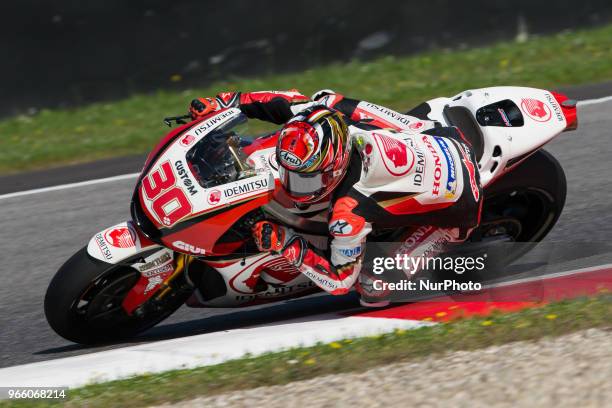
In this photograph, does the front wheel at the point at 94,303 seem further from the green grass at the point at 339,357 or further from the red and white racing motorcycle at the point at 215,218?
the green grass at the point at 339,357

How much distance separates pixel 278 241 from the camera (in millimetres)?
5047

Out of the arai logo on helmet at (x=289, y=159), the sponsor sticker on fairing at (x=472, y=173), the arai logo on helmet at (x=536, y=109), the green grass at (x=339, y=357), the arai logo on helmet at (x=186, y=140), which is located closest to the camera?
the green grass at (x=339, y=357)

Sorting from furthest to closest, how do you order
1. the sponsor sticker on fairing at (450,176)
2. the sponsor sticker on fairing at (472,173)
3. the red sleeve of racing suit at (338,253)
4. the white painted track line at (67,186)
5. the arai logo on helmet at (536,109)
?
the white painted track line at (67,186) → the arai logo on helmet at (536,109) → the sponsor sticker on fairing at (472,173) → the sponsor sticker on fairing at (450,176) → the red sleeve of racing suit at (338,253)

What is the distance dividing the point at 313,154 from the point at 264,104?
0.93 metres

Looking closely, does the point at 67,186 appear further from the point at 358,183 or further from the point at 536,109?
the point at 536,109

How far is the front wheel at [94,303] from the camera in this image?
528cm

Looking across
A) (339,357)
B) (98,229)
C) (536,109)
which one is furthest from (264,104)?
(98,229)

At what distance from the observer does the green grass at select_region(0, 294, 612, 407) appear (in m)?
4.44

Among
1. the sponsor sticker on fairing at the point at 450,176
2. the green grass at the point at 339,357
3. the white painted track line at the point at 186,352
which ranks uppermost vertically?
the sponsor sticker on fairing at the point at 450,176

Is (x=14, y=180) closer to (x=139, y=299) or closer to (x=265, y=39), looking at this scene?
(x=265, y=39)

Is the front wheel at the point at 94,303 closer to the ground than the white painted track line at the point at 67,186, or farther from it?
closer to the ground

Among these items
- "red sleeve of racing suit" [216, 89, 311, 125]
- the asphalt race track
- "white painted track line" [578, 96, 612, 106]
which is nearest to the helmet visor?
"red sleeve of racing suit" [216, 89, 311, 125]

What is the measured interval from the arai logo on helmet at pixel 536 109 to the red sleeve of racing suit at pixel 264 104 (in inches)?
50.2

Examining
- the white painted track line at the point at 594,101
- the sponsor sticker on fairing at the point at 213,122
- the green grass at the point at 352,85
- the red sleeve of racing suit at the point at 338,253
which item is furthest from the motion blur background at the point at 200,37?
the red sleeve of racing suit at the point at 338,253
